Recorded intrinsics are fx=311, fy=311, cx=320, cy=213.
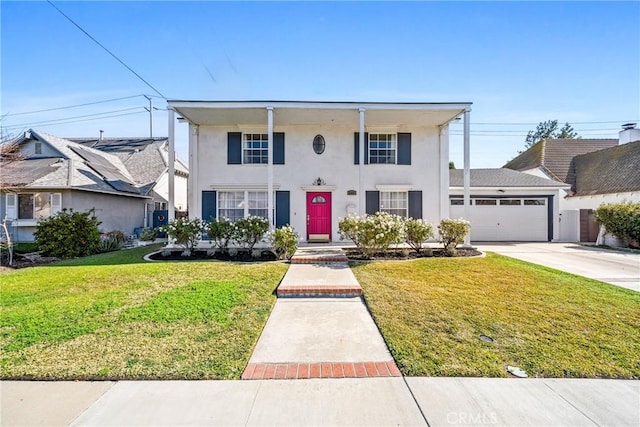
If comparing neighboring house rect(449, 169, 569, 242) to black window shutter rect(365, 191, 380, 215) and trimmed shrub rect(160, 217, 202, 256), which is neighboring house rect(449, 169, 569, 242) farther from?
trimmed shrub rect(160, 217, 202, 256)

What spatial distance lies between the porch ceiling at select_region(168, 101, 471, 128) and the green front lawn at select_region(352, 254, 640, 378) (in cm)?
595

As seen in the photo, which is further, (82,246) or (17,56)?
(82,246)

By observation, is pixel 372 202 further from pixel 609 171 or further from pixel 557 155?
pixel 557 155

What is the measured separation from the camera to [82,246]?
10977 millimetres

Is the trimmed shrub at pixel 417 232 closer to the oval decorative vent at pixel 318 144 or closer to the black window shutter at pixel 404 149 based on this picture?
the black window shutter at pixel 404 149

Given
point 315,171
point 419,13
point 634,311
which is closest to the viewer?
point 634,311

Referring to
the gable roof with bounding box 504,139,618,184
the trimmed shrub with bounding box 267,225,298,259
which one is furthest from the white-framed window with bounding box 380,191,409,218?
the gable roof with bounding box 504,139,618,184

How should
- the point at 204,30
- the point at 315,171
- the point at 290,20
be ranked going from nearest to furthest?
the point at 290,20 < the point at 204,30 < the point at 315,171

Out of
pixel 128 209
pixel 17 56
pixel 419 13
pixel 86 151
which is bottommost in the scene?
pixel 128 209

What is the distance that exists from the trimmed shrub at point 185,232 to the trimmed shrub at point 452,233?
25.2ft

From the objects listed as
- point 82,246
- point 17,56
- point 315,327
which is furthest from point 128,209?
point 315,327

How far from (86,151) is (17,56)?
8618 millimetres

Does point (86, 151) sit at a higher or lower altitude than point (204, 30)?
lower

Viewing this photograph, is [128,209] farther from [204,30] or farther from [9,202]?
[204,30]
